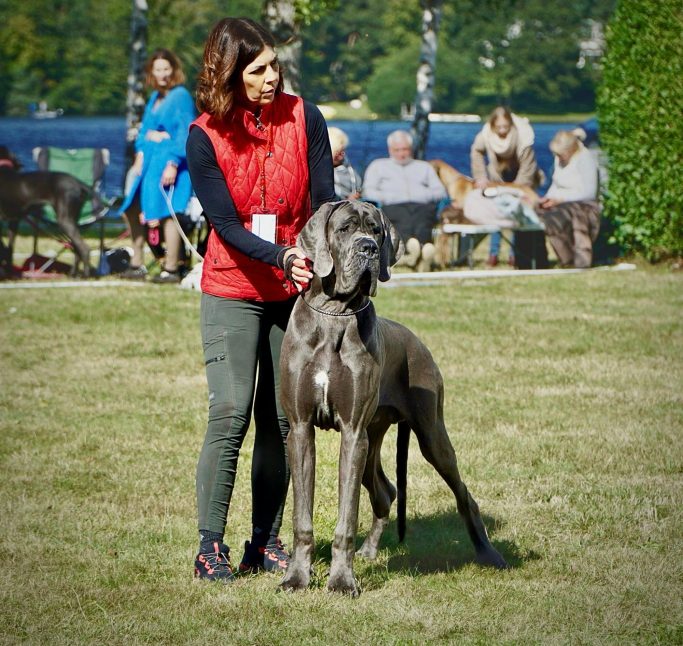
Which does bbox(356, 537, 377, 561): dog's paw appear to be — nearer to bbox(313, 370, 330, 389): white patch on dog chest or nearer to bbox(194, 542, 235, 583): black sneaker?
bbox(194, 542, 235, 583): black sneaker

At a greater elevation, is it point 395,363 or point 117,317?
point 395,363

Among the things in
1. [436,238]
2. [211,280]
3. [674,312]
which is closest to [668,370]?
[674,312]

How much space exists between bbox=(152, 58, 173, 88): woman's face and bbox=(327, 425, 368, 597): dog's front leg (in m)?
8.96

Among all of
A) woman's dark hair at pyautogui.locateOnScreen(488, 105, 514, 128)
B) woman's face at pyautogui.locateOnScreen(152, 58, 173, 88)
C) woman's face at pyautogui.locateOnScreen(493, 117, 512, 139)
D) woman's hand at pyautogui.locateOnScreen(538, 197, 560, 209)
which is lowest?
woman's hand at pyautogui.locateOnScreen(538, 197, 560, 209)

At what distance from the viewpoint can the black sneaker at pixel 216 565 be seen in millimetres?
4824

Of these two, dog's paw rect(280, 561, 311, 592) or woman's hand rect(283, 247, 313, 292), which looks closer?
woman's hand rect(283, 247, 313, 292)

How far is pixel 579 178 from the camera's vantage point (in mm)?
15906

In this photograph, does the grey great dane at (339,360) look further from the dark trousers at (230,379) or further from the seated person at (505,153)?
the seated person at (505,153)

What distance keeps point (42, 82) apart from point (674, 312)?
78744 mm

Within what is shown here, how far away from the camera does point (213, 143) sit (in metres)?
4.58

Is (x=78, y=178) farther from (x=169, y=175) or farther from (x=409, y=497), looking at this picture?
(x=409, y=497)

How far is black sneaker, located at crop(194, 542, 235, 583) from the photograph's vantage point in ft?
15.8

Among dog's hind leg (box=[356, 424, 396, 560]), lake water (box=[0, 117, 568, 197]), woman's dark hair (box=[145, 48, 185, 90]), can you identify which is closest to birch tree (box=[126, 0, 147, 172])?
woman's dark hair (box=[145, 48, 185, 90])

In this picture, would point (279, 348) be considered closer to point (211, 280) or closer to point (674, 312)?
point (211, 280)
